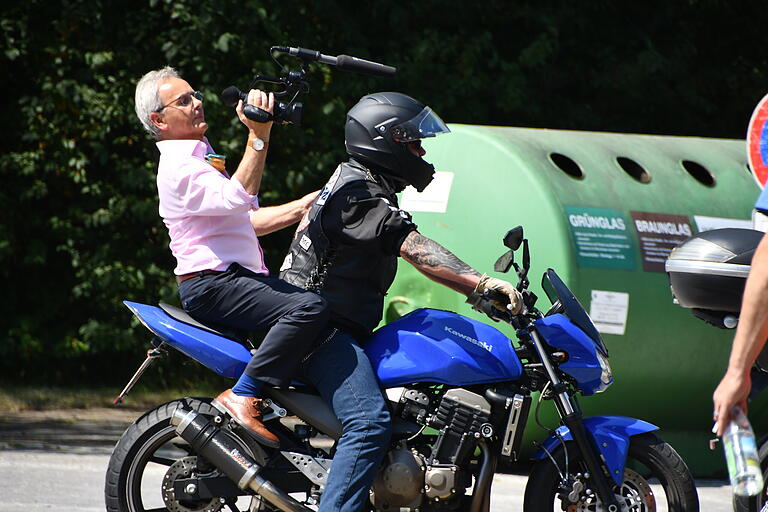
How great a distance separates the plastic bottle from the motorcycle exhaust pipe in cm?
192

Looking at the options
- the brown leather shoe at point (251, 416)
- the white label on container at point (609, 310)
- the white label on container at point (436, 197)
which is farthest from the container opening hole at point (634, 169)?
the brown leather shoe at point (251, 416)

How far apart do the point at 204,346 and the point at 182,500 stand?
58 cm

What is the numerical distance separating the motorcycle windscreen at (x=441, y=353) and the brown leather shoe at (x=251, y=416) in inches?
17.7

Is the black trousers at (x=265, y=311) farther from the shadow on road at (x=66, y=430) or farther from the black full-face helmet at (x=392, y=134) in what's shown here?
the shadow on road at (x=66, y=430)

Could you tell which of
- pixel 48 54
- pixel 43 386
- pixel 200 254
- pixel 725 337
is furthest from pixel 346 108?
pixel 200 254

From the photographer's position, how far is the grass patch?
997cm

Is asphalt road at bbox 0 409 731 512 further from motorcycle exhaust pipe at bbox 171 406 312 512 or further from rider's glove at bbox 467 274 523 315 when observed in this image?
rider's glove at bbox 467 274 523 315

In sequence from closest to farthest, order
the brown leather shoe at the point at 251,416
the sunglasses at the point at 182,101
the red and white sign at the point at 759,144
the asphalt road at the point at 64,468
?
1. the brown leather shoe at the point at 251,416
2. the sunglasses at the point at 182,101
3. the asphalt road at the point at 64,468
4. the red and white sign at the point at 759,144

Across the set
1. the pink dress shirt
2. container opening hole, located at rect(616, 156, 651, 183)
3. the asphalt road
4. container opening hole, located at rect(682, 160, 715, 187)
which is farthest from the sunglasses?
container opening hole, located at rect(682, 160, 715, 187)

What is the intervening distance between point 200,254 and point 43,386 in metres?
7.47

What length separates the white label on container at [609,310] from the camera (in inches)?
280

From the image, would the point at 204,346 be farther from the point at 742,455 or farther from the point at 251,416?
the point at 742,455

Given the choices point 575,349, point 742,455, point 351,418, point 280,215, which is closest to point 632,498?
point 575,349

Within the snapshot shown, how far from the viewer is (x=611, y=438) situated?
14.4ft
